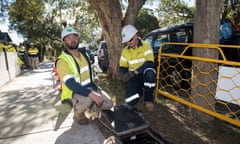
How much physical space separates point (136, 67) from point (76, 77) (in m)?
1.20

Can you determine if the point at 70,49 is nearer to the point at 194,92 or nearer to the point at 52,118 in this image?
the point at 52,118

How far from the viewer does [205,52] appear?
3.13 m

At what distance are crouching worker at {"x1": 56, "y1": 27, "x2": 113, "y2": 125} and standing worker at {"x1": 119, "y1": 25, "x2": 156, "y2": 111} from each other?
2.16ft

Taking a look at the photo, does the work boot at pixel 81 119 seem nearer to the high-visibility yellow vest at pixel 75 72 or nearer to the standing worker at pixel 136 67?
the high-visibility yellow vest at pixel 75 72

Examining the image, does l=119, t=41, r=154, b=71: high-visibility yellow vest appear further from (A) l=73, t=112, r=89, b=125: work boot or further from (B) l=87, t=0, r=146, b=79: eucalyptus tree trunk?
(B) l=87, t=0, r=146, b=79: eucalyptus tree trunk

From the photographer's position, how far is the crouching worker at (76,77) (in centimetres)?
287

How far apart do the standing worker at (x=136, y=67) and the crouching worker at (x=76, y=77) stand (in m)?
0.66

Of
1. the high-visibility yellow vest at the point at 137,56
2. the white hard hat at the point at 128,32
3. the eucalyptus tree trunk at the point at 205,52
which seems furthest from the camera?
the high-visibility yellow vest at the point at 137,56

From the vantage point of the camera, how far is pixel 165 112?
377cm

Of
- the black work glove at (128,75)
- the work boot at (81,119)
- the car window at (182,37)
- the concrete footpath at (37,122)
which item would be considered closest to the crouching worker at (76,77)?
the work boot at (81,119)

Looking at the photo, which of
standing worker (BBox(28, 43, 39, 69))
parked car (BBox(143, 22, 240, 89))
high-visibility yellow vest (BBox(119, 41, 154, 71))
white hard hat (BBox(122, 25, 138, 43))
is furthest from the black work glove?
standing worker (BBox(28, 43, 39, 69))

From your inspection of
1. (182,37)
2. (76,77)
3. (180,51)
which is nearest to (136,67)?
(76,77)

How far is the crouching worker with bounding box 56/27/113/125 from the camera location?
2873mm

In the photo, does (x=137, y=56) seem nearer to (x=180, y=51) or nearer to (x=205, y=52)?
(x=205, y=52)
